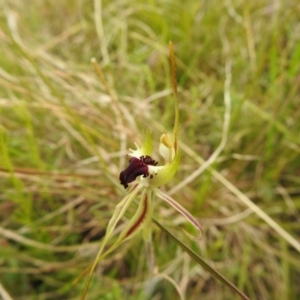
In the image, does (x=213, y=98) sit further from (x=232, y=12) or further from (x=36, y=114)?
(x=36, y=114)

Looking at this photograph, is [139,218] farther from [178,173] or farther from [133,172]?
[178,173]

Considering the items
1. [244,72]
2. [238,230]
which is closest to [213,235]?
[238,230]

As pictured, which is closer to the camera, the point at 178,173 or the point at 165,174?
the point at 165,174

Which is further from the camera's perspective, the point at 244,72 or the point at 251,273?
the point at 244,72

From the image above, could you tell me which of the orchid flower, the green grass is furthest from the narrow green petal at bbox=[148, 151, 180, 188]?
the green grass

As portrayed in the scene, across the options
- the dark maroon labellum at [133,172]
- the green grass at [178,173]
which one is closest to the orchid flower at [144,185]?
the dark maroon labellum at [133,172]

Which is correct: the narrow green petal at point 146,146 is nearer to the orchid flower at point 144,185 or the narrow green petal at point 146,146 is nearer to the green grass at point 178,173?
the orchid flower at point 144,185

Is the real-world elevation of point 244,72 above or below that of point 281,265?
above

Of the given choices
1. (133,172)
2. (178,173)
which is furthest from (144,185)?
(178,173)
